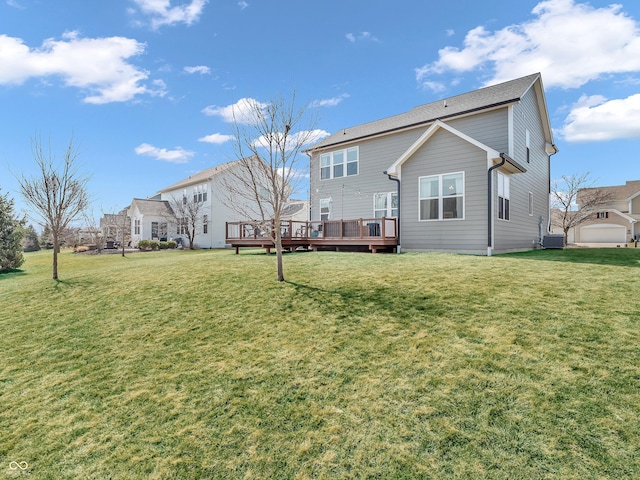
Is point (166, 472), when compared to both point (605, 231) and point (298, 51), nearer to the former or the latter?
point (298, 51)

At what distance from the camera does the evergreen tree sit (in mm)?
16375

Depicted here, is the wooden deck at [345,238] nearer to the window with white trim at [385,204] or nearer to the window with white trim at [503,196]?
the window with white trim at [385,204]

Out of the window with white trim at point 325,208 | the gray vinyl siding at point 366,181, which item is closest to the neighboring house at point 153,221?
the window with white trim at point 325,208

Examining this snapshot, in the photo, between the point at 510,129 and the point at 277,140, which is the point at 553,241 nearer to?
the point at 510,129

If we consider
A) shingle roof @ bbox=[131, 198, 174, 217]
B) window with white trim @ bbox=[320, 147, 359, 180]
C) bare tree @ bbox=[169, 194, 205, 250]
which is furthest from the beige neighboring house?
shingle roof @ bbox=[131, 198, 174, 217]

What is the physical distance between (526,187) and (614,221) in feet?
112

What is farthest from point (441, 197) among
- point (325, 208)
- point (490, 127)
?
point (325, 208)

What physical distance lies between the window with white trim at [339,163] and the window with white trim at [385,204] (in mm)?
2157

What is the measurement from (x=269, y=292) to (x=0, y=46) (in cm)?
1262

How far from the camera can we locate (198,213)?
102 ft

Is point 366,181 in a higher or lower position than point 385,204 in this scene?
higher

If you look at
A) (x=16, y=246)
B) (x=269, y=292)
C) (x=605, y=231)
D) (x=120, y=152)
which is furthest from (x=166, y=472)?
(x=605, y=231)

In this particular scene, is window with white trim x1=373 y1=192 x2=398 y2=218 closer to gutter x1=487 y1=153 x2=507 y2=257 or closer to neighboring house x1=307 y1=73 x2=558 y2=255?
neighboring house x1=307 y1=73 x2=558 y2=255

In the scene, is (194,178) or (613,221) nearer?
(194,178)
